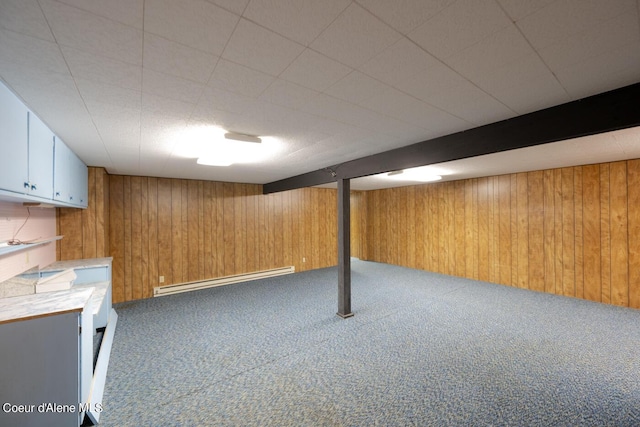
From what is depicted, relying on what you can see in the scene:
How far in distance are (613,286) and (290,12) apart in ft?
19.1

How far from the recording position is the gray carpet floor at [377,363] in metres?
1.90

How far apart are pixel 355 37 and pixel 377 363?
8.85ft

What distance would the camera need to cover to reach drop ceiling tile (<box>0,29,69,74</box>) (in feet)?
3.56

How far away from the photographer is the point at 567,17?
3.34 ft

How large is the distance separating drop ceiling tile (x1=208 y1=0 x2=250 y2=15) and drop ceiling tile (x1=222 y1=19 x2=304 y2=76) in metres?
0.06

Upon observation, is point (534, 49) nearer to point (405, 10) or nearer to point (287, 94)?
point (405, 10)

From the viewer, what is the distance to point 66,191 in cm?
270

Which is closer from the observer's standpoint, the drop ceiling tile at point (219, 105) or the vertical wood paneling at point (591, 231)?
the drop ceiling tile at point (219, 105)

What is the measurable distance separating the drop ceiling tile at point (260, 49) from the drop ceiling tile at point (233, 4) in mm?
59

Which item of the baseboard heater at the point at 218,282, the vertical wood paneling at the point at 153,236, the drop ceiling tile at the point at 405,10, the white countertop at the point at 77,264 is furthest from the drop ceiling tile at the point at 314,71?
the baseboard heater at the point at 218,282

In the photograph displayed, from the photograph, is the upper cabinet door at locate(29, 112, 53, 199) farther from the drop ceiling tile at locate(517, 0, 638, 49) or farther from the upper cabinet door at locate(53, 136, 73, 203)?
the drop ceiling tile at locate(517, 0, 638, 49)

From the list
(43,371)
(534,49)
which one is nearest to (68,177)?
(43,371)

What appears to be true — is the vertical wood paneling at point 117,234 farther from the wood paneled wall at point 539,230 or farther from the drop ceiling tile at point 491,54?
the wood paneled wall at point 539,230

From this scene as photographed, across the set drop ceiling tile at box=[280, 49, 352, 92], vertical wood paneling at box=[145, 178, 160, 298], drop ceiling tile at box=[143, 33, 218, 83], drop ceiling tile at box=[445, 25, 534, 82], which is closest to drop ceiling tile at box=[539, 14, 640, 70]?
drop ceiling tile at box=[445, 25, 534, 82]
